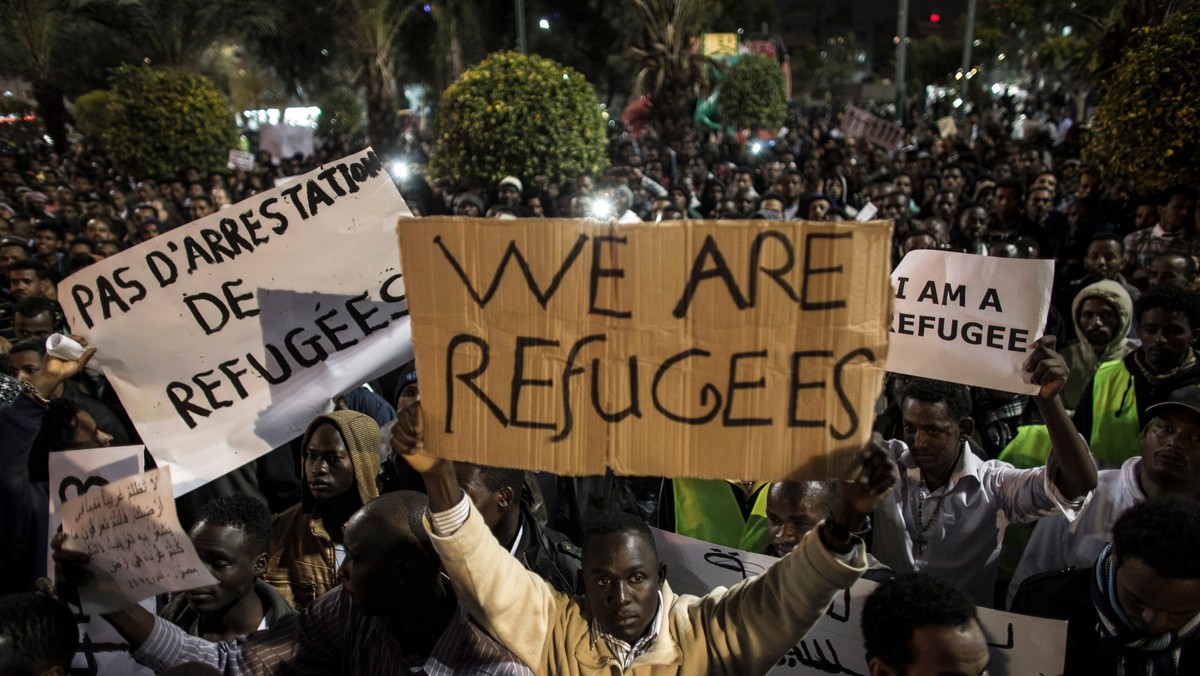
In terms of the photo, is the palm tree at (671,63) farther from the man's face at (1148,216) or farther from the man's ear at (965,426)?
the man's ear at (965,426)

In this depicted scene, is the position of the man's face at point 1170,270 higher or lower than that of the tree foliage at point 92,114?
lower

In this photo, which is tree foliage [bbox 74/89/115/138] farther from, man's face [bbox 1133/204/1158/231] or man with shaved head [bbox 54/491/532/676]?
man with shaved head [bbox 54/491/532/676]

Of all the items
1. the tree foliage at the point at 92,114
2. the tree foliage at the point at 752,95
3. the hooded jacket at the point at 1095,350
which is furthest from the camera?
the tree foliage at the point at 92,114

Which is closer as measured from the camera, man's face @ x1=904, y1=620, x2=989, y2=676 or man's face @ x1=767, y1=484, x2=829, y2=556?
man's face @ x1=904, y1=620, x2=989, y2=676

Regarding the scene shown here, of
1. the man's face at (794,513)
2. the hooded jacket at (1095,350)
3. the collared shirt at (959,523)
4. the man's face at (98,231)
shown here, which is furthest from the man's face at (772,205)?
the man's face at (98,231)

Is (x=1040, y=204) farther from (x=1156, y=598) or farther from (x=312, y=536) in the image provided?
(x=312, y=536)

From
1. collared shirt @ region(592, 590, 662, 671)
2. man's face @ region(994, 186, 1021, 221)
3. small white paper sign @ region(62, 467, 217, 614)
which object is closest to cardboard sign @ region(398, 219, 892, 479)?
collared shirt @ region(592, 590, 662, 671)

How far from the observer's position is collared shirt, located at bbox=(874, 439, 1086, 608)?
3076 mm

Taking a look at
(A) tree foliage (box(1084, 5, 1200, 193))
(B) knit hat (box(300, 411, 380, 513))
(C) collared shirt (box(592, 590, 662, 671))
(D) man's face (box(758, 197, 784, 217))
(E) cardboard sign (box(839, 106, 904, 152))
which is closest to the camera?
(C) collared shirt (box(592, 590, 662, 671))

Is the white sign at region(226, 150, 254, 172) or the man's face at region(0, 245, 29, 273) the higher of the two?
the white sign at region(226, 150, 254, 172)

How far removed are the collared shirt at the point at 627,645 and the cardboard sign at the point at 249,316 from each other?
141 cm

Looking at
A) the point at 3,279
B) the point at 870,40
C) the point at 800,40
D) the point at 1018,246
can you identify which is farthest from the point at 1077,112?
the point at 870,40

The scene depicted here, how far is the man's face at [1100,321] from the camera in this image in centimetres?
449

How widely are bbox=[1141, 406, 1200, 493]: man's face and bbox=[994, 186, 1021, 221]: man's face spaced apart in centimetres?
525
